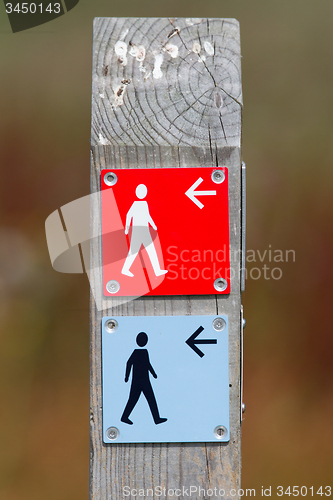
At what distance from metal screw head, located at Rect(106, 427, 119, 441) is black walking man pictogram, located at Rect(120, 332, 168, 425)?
0.03 meters

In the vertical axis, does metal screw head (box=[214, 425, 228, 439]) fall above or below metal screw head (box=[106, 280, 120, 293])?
below

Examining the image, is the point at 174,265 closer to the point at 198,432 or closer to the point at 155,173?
the point at 155,173

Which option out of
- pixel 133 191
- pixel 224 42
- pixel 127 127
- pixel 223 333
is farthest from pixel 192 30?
pixel 223 333

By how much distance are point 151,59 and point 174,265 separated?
48 centimetres

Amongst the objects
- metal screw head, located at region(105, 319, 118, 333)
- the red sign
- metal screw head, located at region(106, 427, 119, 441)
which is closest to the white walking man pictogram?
the red sign

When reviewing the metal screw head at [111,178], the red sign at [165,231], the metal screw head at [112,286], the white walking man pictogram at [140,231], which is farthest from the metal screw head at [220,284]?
the metal screw head at [111,178]

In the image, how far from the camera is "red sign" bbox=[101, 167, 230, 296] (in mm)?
972

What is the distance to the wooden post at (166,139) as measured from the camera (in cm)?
98

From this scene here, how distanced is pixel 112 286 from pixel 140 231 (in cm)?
14

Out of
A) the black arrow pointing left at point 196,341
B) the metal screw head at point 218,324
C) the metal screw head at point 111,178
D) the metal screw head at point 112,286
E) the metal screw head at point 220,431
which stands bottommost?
the metal screw head at point 220,431

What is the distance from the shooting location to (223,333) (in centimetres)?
98

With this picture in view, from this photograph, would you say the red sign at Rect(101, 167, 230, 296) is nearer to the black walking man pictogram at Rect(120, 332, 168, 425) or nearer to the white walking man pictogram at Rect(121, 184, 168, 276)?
the white walking man pictogram at Rect(121, 184, 168, 276)

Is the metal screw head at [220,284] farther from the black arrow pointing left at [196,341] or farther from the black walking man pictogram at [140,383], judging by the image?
the black walking man pictogram at [140,383]

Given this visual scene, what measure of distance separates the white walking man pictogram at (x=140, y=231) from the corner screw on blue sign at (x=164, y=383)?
124 millimetres
